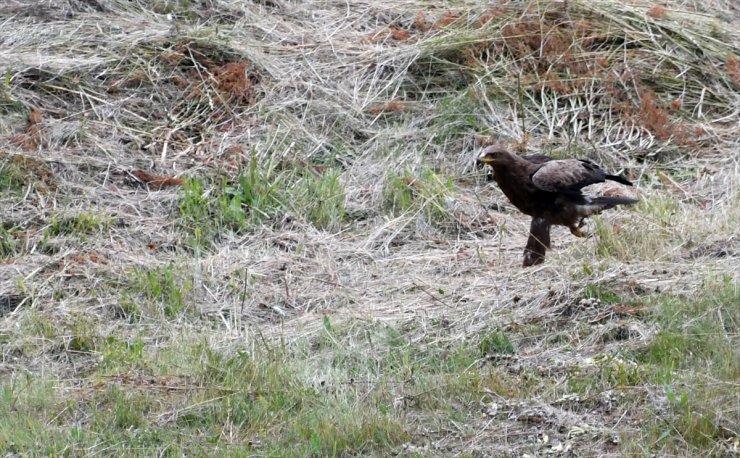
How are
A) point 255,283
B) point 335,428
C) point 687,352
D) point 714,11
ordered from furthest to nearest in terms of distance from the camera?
1. point 714,11
2. point 255,283
3. point 687,352
4. point 335,428

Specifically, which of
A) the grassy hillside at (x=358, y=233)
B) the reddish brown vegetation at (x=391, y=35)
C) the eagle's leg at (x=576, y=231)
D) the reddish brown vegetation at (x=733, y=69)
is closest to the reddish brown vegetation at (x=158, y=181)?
the grassy hillside at (x=358, y=233)

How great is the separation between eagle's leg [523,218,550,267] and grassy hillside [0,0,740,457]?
0.42 ft

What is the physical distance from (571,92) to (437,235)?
2276 millimetres

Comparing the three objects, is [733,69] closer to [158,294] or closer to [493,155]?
[493,155]

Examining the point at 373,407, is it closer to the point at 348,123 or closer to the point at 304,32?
the point at 348,123

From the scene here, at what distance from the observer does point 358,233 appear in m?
8.34

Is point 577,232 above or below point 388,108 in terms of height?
above

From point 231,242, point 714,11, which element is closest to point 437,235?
point 231,242

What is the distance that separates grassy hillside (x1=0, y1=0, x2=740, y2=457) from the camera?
5340 mm

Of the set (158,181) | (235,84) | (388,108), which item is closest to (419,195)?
(388,108)

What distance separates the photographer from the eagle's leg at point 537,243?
23.9ft

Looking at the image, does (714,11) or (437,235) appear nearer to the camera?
(437,235)

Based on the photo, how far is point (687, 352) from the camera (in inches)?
222

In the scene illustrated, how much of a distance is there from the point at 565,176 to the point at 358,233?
1.57 m
